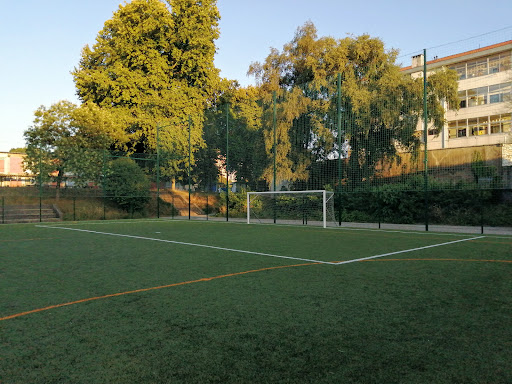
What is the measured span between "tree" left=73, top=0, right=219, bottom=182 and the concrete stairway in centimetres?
741

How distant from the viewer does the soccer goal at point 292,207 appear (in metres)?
16.0

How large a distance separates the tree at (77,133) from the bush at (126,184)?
0.68m

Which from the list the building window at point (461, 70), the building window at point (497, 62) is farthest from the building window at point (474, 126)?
the building window at point (461, 70)

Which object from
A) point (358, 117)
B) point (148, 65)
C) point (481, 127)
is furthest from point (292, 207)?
point (481, 127)

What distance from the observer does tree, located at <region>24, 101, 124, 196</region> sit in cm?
2031

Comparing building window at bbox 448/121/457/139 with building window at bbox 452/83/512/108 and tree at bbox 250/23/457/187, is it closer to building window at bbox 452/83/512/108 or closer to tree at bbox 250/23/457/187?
building window at bbox 452/83/512/108

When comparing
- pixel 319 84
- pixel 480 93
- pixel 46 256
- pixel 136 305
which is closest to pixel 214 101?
pixel 319 84

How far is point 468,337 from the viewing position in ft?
9.95

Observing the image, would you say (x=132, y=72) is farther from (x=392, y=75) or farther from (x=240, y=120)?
(x=392, y=75)

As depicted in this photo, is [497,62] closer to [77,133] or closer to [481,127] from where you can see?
[481,127]

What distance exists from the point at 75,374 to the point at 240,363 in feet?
3.13

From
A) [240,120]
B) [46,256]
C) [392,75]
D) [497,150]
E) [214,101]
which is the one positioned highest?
[214,101]

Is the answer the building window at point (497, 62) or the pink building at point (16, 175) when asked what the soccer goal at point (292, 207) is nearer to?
the pink building at point (16, 175)

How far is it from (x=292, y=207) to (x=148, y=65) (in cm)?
1483
